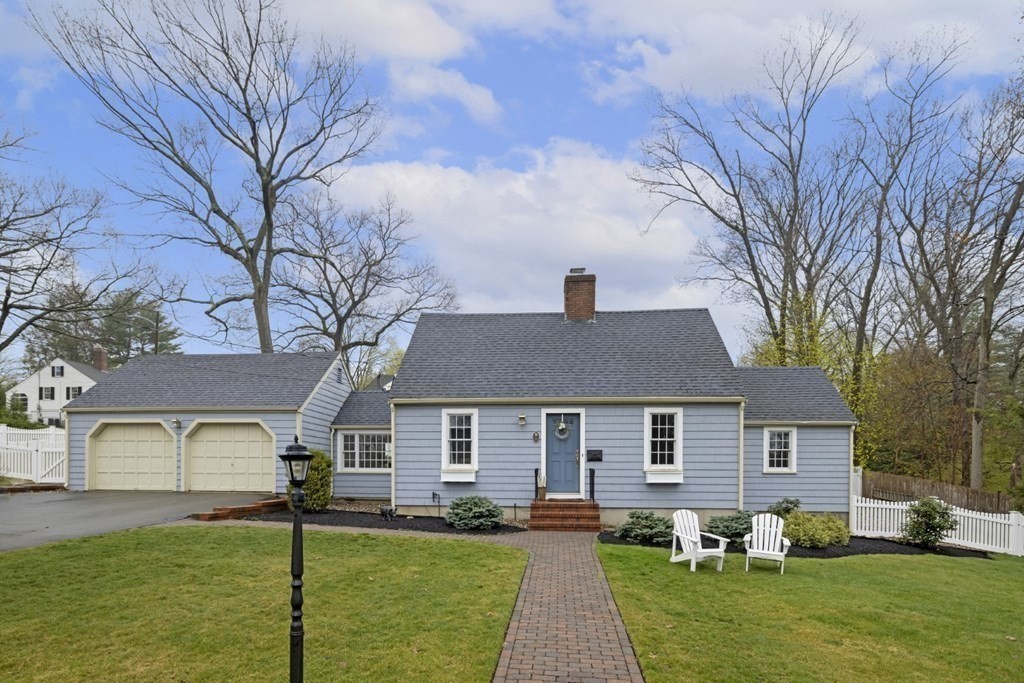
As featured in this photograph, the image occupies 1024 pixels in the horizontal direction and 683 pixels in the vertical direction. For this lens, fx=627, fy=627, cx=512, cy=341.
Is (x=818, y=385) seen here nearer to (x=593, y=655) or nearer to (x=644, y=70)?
(x=644, y=70)

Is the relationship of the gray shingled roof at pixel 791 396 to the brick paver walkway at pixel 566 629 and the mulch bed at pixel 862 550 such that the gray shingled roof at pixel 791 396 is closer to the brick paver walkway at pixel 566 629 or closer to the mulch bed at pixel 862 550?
the mulch bed at pixel 862 550

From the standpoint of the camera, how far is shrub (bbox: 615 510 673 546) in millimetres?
12602

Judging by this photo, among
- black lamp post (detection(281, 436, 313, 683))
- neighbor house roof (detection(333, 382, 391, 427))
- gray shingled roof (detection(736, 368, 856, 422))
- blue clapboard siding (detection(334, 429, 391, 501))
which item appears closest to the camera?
black lamp post (detection(281, 436, 313, 683))

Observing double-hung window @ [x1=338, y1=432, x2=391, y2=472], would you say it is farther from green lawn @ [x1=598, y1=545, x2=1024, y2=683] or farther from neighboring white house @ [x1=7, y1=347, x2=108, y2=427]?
neighboring white house @ [x1=7, y1=347, x2=108, y2=427]

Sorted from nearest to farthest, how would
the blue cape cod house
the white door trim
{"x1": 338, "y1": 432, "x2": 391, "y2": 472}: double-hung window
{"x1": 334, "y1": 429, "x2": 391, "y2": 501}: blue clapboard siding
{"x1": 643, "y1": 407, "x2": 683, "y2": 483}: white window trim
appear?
{"x1": 643, "y1": 407, "x2": 683, "y2": 483}: white window trim → the blue cape cod house → the white door trim → {"x1": 334, "y1": 429, "x2": 391, "y2": 501}: blue clapboard siding → {"x1": 338, "y1": 432, "x2": 391, "y2": 472}: double-hung window

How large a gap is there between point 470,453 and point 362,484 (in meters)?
4.72

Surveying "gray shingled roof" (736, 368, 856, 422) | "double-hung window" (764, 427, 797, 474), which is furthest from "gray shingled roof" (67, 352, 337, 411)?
"double-hung window" (764, 427, 797, 474)

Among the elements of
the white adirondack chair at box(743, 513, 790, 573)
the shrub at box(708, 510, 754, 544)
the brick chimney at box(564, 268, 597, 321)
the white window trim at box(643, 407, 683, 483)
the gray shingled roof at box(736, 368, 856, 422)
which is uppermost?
the brick chimney at box(564, 268, 597, 321)

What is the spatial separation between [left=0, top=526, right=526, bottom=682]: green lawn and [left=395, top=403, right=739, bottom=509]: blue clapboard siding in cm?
427

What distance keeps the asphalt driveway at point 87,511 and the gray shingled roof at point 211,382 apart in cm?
255

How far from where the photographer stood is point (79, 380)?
150ft

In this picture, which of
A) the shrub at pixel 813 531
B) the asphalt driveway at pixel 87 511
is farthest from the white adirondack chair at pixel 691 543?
the asphalt driveway at pixel 87 511

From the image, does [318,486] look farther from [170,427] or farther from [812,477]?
[812,477]

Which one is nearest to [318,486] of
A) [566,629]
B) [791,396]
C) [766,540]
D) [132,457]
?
[132,457]
